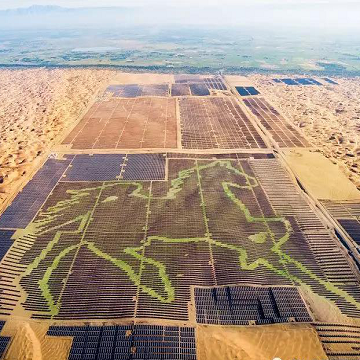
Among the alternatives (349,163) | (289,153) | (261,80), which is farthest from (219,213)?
(261,80)

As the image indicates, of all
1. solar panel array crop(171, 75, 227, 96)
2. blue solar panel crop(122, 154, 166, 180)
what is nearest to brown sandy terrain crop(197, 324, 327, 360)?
blue solar panel crop(122, 154, 166, 180)

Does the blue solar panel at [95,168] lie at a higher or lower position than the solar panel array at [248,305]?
higher

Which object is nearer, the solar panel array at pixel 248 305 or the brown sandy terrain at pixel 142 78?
the solar panel array at pixel 248 305

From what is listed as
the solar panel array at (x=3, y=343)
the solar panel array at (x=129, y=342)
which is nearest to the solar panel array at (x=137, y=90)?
the solar panel array at (x=129, y=342)

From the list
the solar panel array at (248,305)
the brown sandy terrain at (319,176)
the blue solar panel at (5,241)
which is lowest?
the solar panel array at (248,305)

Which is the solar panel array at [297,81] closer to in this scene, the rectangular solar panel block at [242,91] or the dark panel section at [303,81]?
the dark panel section at [303,81]

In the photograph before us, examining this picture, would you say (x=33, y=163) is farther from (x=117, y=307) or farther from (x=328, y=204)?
(x=328, y=204)

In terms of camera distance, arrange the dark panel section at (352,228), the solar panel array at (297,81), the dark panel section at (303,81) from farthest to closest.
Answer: the dark panel section at (303,81), the solar panel array at (297,81), the dark panel section at (352,228)
